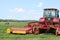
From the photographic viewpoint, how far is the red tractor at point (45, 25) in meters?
13.8

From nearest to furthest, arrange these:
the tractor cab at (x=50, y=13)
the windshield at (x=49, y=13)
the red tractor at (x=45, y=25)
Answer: the red tractor at (x=45, y=25) → the tractor cab at (x=50, y=13) → the windshield at (x=49, y=13)

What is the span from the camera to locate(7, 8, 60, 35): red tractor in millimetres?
13845

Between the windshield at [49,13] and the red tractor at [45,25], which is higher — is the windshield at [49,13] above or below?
above

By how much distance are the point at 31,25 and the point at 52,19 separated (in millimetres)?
1670

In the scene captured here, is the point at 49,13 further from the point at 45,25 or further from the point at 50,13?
the point at 45,25

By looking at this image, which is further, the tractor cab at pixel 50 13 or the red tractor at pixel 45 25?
the tractor cab at pixel 50 13

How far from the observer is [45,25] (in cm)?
1433

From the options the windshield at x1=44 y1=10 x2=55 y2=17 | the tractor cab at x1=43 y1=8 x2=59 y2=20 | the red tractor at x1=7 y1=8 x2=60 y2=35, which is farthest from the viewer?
the windshield at x1=44 y1=10 x2=55 y2=17

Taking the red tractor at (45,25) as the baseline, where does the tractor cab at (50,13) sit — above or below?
above

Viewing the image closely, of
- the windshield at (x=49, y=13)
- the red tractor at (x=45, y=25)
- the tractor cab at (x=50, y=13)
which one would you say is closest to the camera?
the red tractor at (x=45, y=25)

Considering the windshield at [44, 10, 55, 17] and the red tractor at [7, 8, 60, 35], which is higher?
the windshield at [44, 10, 55, 17]

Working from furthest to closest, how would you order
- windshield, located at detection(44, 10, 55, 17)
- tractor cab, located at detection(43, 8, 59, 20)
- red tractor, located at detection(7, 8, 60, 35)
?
windshield, located at detection(44, 10, 55, 17) < tractor cab, located at detection(43, 8, 59, 20) < red tractor, located at detection(7, 8, 60, 35)

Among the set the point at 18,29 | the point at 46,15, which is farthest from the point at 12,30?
the point at 46,15

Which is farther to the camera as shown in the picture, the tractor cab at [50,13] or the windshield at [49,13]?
the windshield at [49,13]
